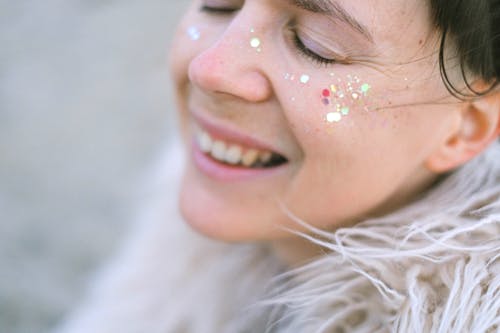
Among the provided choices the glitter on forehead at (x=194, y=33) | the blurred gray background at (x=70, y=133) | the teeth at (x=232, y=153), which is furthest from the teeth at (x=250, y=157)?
the blurred gray background at (x=70, y=133)

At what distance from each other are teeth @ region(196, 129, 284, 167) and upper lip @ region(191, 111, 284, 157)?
0.02 m

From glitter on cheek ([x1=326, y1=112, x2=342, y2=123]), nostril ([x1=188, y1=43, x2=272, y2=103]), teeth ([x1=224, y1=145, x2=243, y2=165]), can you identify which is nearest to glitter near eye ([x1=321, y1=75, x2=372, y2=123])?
glitter on cheek ([x1=326, y1=112, x2=342, y2=123])

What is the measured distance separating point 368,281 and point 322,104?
0.37 metres

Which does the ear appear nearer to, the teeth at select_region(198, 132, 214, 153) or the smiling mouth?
the smiling mouth

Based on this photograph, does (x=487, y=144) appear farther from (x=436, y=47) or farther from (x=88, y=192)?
(x=88, y=192)

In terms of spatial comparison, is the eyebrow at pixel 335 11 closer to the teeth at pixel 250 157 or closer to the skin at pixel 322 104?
the skin at pixel 322 104

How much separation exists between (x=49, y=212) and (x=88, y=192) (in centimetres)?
19

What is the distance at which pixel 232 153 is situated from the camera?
1.32 m

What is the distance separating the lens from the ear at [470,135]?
Result: 121 centimetres

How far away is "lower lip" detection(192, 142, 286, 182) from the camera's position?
129 cm

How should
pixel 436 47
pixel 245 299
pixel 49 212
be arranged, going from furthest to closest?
pixel 49 212 < pixel 245 299 < pixel 436 47

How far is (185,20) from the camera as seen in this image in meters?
1.36

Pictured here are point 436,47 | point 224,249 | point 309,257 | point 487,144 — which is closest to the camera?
point 436,47

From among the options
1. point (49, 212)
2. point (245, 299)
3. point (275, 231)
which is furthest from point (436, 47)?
point (49, 212)
